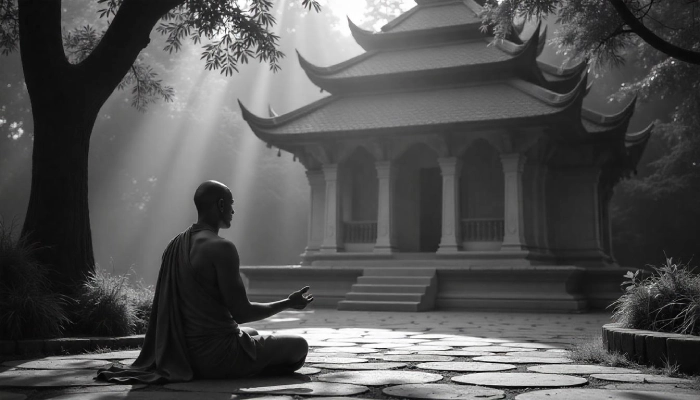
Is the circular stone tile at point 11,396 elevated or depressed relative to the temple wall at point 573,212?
depressed

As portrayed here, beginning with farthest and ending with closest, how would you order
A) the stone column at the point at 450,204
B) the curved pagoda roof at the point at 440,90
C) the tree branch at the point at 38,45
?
the stone column at the point at 450,204 < the curved pagoda roof at the point at 440,90 < the tree branch at the point at 38,45

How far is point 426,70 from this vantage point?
18.0 metres

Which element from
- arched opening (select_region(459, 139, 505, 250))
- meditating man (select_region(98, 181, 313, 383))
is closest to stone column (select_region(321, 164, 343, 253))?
arched opening (select_region(459, 139, 505, 250))

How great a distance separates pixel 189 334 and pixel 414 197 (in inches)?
591

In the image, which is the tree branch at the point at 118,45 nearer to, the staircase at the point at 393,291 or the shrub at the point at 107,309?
the shrub at the point at 107,309

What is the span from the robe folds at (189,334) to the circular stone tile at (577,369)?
7.11 feet

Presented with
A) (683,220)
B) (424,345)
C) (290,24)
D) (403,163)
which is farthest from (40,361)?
(290,24)

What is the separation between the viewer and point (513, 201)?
16391mm

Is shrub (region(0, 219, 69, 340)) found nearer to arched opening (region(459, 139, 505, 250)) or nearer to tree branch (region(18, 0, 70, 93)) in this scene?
tree branch (region(18, 0, 70, 93))

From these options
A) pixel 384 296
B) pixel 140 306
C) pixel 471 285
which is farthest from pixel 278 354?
pixel 471 285

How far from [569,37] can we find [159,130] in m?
27.9

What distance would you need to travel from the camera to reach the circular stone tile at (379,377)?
4.51m

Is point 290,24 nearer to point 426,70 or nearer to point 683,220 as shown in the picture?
point 683,220

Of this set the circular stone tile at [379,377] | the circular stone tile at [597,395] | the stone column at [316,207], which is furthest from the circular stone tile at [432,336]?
the stone column at [316,207]
